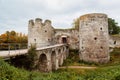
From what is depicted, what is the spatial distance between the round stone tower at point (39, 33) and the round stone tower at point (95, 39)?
6.50m

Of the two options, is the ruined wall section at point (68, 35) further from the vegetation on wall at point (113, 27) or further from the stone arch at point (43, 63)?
the vegetation on wall at point (113, 27)

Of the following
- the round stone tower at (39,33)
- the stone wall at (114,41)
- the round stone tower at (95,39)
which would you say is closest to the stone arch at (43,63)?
the round stone tower at (95,39)

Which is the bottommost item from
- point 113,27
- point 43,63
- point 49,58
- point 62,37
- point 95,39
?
point 43,63

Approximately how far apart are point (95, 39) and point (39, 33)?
8.32 metres

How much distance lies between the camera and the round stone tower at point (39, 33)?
30.1 metres

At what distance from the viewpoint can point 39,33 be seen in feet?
99.8

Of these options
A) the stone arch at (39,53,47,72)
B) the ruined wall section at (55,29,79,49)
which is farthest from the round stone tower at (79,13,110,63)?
the stone arch at (39,53,47,72)

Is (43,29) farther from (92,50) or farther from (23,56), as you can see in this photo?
→ (23,56)

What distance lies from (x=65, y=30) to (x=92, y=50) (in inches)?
289

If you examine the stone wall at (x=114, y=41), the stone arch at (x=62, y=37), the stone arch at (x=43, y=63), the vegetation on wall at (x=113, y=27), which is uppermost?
the vegetation on wall at (x=113, y=27)

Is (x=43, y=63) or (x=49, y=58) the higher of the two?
(x=49, y=58)

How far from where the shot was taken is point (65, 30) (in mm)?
32031

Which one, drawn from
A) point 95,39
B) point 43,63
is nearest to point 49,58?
point 43,63

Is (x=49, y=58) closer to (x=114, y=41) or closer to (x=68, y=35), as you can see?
(x=68, y=35)
